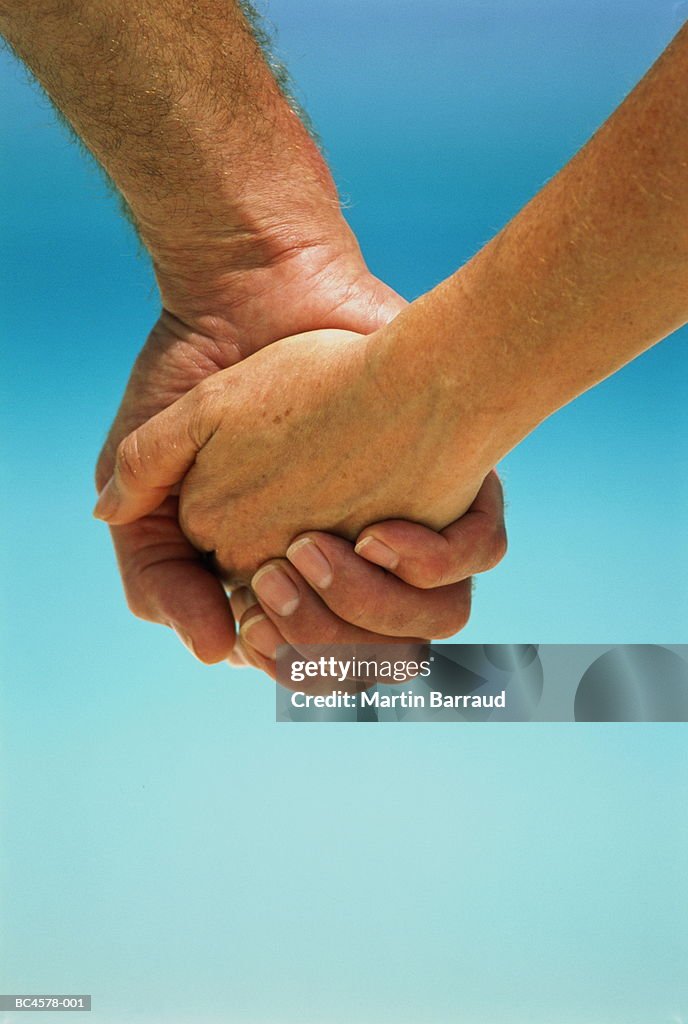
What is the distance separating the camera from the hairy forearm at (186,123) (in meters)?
1.08

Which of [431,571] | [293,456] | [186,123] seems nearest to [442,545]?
[431,571]

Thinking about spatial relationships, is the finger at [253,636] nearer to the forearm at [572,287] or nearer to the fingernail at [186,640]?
the fingernail at [186,640]

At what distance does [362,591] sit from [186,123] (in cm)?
48

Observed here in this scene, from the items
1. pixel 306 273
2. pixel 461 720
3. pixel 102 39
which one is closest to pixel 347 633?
pixel 461 720

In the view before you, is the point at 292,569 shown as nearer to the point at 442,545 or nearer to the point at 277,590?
the point at 277,590

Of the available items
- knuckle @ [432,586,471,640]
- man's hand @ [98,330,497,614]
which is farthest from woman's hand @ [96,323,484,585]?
knuckle @ [432,586,471,640]

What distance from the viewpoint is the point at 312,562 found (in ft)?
3.50

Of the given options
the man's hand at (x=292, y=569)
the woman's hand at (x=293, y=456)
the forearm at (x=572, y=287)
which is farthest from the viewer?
the man's hand at (x=292, y=569)

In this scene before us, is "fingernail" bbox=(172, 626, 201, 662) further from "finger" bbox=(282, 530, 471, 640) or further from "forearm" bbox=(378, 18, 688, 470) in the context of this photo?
"forearm" bbox=(378, 18, 688, 470)

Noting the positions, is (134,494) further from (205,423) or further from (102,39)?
(102,39)

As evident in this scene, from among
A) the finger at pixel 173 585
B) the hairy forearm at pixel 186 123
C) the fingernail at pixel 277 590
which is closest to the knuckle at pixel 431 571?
the fingernail at pixel 277 590

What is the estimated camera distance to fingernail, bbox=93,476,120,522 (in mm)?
1155

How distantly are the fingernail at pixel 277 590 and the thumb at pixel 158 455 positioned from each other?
0.43 ft

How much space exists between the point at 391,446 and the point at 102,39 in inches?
19.1
